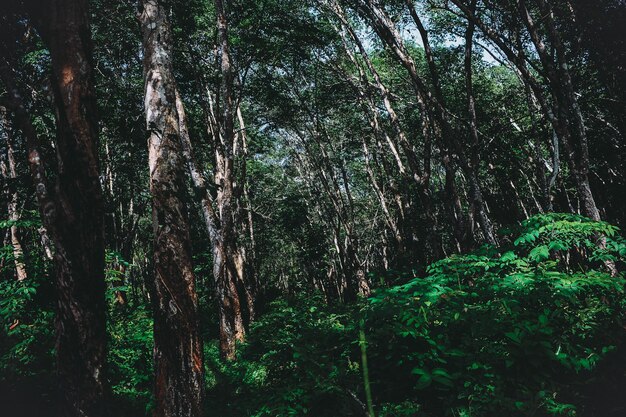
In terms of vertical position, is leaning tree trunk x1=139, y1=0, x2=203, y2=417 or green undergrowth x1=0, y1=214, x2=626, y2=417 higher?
leaning tree trunk x1=139, y1=0, x2=203, y2=417

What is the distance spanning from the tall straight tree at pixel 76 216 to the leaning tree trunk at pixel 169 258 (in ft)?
2.49

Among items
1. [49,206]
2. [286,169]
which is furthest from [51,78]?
[286,169]

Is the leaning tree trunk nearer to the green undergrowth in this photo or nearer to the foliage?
the green undergrowth

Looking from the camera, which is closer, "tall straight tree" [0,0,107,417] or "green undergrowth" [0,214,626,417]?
"green undergrowth" [0,214,626,417]

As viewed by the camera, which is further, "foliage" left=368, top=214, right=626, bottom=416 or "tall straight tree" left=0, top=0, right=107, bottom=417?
"tall straight tree" left=0, top=0, right=107, bottom=417

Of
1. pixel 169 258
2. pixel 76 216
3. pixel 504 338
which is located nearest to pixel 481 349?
pixel 504 338

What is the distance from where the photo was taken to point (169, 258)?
333 centimetres

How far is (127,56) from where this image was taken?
13.3 m

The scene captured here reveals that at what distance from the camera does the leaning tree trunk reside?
3139 mm

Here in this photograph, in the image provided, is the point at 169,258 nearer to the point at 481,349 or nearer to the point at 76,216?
the point at 76,216

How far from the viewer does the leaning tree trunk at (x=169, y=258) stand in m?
3.14

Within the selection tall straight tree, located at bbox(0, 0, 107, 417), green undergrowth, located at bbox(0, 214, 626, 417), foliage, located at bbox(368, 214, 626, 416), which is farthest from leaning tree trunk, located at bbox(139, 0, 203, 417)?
foliage, located at bbox(368, 214, 626, 416)

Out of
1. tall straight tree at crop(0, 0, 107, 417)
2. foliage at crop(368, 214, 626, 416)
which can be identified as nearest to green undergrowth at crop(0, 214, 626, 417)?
foliage at crop(368, 214, 626, 416)

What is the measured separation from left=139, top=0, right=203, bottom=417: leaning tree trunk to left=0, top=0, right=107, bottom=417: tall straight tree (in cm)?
76
